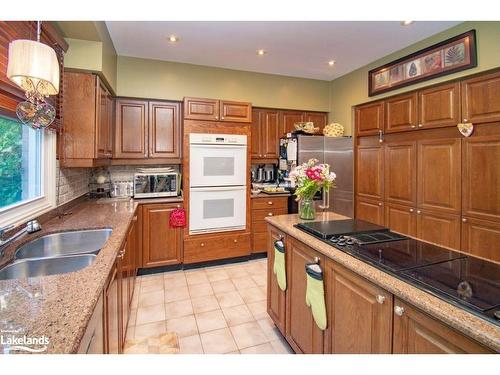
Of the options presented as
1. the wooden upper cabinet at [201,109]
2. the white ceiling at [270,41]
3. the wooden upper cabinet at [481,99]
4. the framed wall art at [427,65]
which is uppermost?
the white ceiling at [270,41]

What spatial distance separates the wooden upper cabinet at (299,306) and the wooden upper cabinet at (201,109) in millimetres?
2139

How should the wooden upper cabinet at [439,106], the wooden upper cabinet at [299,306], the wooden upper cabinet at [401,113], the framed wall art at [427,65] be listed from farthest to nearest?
the wooden upper cabinet at [401,113]
the wooden upper cabinet at [439,106]
the framed wall art at [427,65]
the wooden upper cabinet at [299,306]

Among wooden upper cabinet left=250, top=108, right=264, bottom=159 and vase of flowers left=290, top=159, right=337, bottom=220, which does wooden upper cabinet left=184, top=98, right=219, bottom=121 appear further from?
vase of flowers left=290, top=159, right=337, bottom=220

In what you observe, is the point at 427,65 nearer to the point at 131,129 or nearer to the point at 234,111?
the point at 234,111

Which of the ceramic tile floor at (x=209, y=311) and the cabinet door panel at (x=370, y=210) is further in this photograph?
the cabinet door panel at (x=370, y=210)

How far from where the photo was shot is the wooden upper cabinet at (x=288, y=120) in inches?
162

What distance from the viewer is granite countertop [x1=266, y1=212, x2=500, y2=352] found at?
2.37 feet

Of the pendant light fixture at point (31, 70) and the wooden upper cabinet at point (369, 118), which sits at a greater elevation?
the wooden upper cabinet at point (369, 118)

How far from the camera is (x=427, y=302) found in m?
0.87

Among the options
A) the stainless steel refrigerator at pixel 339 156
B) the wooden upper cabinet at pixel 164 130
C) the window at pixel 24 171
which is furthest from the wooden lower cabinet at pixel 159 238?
the stainless steel refrigerator at pixel 339 156

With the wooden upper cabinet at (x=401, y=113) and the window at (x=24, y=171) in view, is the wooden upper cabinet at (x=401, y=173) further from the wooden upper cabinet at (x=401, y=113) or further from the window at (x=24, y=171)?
the window at (x=24, y=171)

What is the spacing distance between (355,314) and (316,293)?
0.26 meters

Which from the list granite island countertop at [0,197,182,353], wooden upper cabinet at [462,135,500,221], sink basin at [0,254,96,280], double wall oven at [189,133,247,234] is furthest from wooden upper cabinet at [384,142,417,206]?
sink basin at [0,254,96,280]

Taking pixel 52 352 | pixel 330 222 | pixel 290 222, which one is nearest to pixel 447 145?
pixel 330 222
